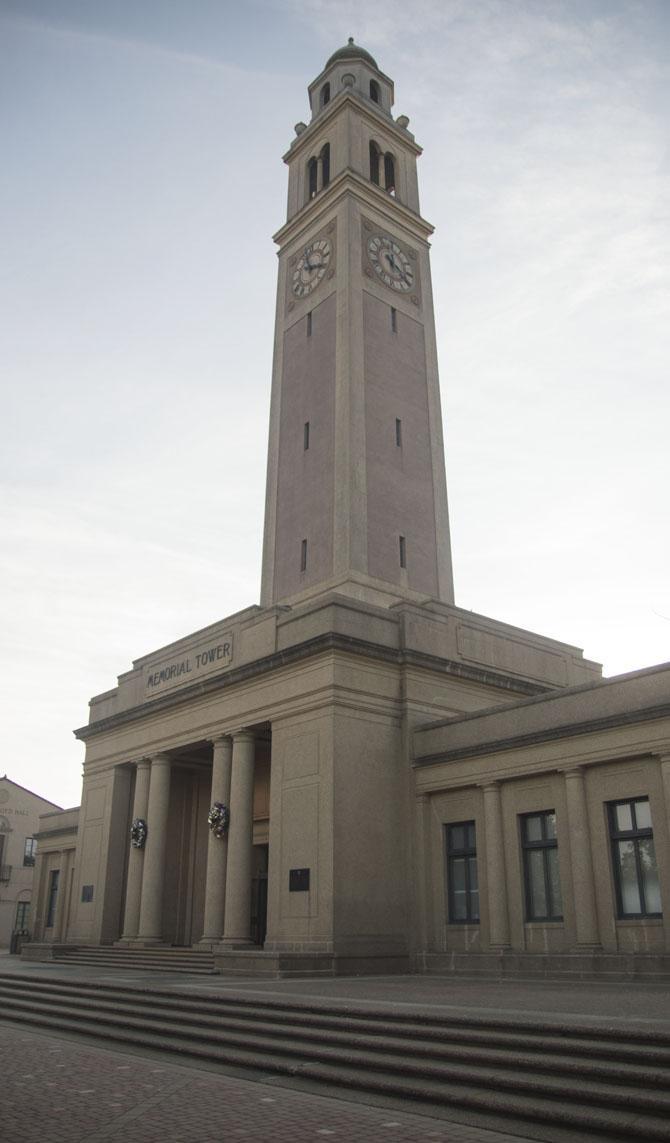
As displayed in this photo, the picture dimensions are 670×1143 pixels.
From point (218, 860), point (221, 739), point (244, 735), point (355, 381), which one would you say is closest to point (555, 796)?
point (244, 735)

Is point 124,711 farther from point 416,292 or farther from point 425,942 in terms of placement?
point 416,292

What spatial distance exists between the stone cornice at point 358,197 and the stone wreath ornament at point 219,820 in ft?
83.0

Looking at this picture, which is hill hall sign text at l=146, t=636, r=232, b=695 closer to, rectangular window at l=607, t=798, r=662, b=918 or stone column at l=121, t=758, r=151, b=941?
stone column at l=121, t=758, r=151, b=941

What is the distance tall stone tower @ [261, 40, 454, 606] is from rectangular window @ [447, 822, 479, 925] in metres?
8.86

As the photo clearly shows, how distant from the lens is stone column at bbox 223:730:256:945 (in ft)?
89.6

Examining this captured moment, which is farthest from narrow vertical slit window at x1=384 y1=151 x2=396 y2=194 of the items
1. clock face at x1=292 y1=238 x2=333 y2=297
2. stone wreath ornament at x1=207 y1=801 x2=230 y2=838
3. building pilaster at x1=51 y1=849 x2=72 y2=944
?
building pilaster at x1=51 y1=849 x2=72 y2=944

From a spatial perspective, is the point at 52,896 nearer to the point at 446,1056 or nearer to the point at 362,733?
the point at 362,733

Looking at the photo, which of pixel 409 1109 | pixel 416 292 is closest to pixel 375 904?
pixel 409 1109

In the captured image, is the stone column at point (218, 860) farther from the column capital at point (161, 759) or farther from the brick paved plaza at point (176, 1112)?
the brick paved plaza at point (176, 1112)

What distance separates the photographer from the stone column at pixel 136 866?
32438 mm

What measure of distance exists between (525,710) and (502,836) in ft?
10.8

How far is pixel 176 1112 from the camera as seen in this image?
8961 mm

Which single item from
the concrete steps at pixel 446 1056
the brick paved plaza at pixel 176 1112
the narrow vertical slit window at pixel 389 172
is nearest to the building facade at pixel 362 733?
the narrow vertical slit window at pixel 389 172

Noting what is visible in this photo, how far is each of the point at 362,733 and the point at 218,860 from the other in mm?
6916
